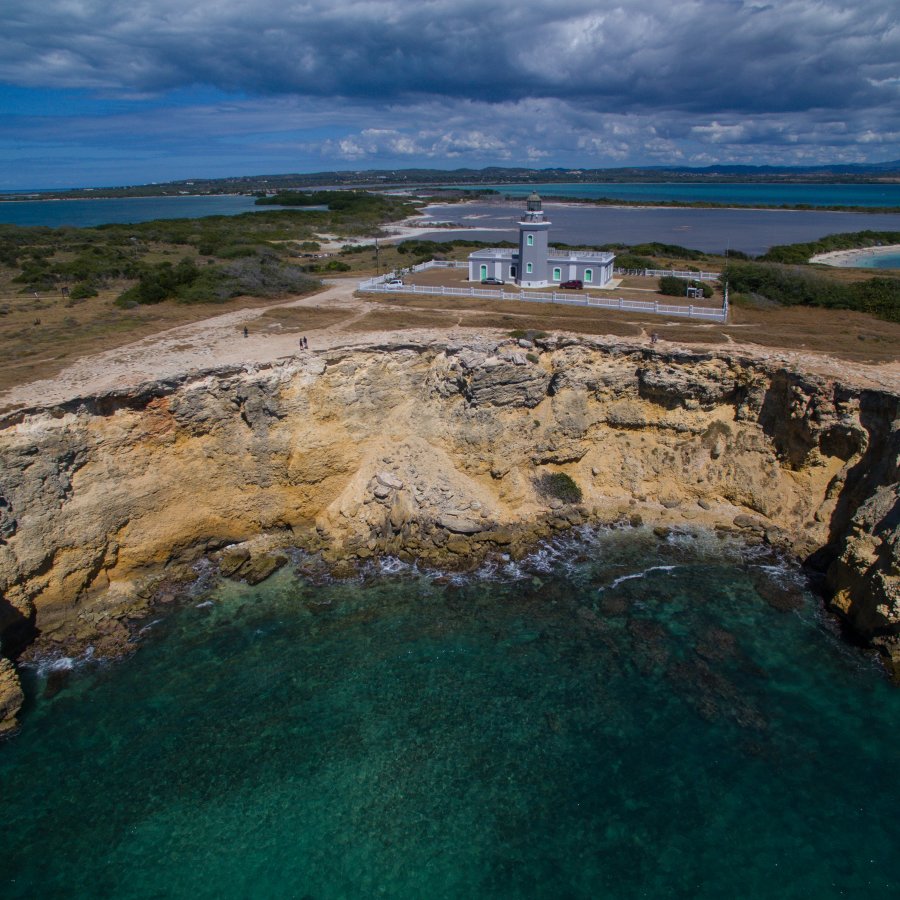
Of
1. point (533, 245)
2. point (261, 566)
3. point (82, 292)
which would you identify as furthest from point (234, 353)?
point (533, 245)

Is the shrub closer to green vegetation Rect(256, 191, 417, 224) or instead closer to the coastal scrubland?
the coastal scrubland

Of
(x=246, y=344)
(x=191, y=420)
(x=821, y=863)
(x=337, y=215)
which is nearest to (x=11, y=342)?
(x=246, y=344)

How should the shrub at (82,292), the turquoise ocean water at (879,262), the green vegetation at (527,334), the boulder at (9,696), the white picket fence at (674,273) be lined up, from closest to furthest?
the boulder at (9,696) < the green vegetation at (527,334) < the shrub at (82,292) < the white picket fence at (674,273) < the turquoise ocean water at (879,262)

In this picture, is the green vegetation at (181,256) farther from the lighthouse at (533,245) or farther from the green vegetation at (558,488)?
the green vegetation at (558,488)

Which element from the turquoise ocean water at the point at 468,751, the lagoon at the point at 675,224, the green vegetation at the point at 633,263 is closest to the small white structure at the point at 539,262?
the green vegetation at the point at 633,263

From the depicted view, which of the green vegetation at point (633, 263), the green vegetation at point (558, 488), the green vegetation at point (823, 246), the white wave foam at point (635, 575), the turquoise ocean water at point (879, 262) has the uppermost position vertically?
Answer: the green vegetation at point (633, 263)

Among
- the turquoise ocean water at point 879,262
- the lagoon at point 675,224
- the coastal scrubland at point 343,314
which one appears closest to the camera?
the coastal scrubland at point 343,314

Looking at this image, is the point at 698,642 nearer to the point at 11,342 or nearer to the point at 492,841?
the point at 492,841
